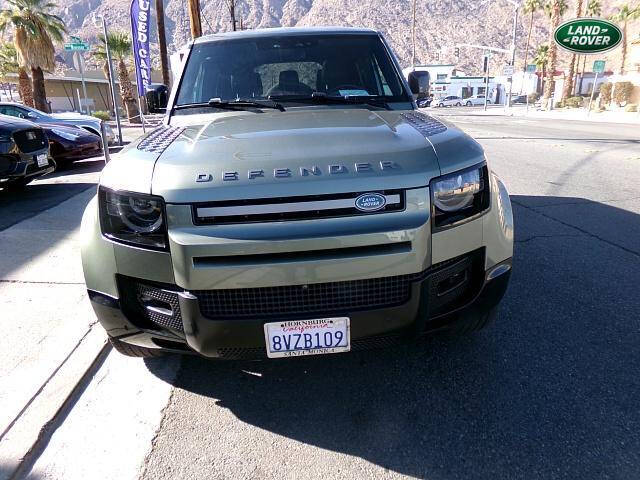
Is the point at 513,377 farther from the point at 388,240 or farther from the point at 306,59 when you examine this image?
the point at 306,59

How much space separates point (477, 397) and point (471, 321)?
446mm

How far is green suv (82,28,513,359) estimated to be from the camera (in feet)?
6.42

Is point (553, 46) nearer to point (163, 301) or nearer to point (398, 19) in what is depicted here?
point (163, 301)

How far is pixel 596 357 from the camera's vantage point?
2.78 metres

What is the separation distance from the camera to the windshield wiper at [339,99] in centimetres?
328

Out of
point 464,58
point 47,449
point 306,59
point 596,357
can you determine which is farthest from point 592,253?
point 464,58

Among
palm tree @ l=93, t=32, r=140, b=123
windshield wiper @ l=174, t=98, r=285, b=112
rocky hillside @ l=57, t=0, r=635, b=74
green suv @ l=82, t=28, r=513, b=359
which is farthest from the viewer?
rocky hillside @ l=57, t=0, r=635, b=74

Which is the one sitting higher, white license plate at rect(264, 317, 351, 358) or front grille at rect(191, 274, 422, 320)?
front grille at rect(191, 274, 422, 320)

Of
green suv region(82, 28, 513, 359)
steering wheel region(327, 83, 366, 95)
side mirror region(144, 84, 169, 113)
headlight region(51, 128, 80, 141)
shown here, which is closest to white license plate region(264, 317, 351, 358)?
green suv region(82, 28, 513, 359)

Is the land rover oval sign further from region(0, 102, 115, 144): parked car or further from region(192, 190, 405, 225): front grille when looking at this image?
region(192, 190, 405, 225): front grille

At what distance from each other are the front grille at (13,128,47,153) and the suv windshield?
4.62 m

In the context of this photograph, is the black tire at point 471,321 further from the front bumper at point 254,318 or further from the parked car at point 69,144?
the parked car at point 69,144

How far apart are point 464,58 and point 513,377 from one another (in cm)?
15710

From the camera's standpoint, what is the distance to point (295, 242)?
1.93 m
